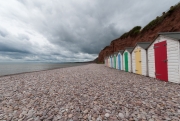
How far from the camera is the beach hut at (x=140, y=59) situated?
923 centimetres

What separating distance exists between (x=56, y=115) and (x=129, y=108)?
255cm

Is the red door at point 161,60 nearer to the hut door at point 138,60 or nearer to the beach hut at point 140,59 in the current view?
the beach hut at point 140,59

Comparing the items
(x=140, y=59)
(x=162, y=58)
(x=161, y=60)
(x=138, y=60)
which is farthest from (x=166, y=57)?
(x=138, y=60)

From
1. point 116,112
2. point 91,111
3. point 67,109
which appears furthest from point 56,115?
point 116,112

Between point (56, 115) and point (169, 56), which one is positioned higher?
point (169, 56)

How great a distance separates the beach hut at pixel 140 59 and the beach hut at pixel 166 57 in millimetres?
760

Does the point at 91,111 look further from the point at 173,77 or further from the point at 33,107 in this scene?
the point at 173,77

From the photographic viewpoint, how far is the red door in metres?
6.78

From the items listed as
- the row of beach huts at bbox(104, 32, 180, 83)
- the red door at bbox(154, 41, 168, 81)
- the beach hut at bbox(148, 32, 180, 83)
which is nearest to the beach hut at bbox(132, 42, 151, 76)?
the row of beach huts at bbox(104, 32, 180, 83)

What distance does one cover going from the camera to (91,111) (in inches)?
122

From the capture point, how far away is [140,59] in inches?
394

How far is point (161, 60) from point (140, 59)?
291 centimetres

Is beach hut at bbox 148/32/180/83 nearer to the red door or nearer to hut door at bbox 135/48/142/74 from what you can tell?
the red door

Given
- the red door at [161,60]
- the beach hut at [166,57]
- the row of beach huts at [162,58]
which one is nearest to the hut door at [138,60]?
the row of beach huts at [162,58]
